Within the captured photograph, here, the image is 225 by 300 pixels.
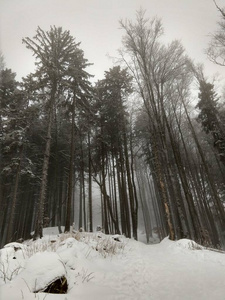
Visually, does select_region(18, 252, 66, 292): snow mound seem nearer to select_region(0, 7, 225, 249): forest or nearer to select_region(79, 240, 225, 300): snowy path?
select_region(79, 240, 225, 300): snowy path

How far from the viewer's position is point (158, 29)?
10.9 metres

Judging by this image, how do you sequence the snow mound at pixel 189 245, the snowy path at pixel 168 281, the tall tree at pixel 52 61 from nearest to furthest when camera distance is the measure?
the snowy path at pixel 168 281 → the snow mound at pixel 189 245 → the tall tree at pixel 52 61

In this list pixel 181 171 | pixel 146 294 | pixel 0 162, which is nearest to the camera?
pixel 146 294

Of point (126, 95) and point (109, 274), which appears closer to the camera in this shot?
point (109, 274)

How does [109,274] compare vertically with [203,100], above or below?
below

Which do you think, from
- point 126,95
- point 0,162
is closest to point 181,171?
point 126,95

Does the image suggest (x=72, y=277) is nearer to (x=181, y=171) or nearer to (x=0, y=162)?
(x=181, y=171)

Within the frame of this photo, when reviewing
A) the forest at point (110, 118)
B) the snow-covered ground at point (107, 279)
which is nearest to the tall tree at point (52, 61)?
the forest at point (110, 118)

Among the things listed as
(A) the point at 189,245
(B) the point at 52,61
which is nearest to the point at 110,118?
(B) the point at 52,61

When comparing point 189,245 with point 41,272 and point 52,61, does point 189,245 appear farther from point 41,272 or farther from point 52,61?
point 52,61

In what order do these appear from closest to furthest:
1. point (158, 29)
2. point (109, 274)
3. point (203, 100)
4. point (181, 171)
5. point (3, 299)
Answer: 1. point (3, 299)
2. point (109, 274)
3. point (158, 29)
4. point (181, 171)
5. point (203, 100)

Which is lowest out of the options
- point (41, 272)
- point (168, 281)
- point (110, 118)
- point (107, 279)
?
point (168, 281)

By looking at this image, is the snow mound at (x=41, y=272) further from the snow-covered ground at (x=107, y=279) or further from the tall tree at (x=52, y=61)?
the tall tree at (x=52, y=61)

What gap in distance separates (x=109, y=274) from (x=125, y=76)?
1417 cm
